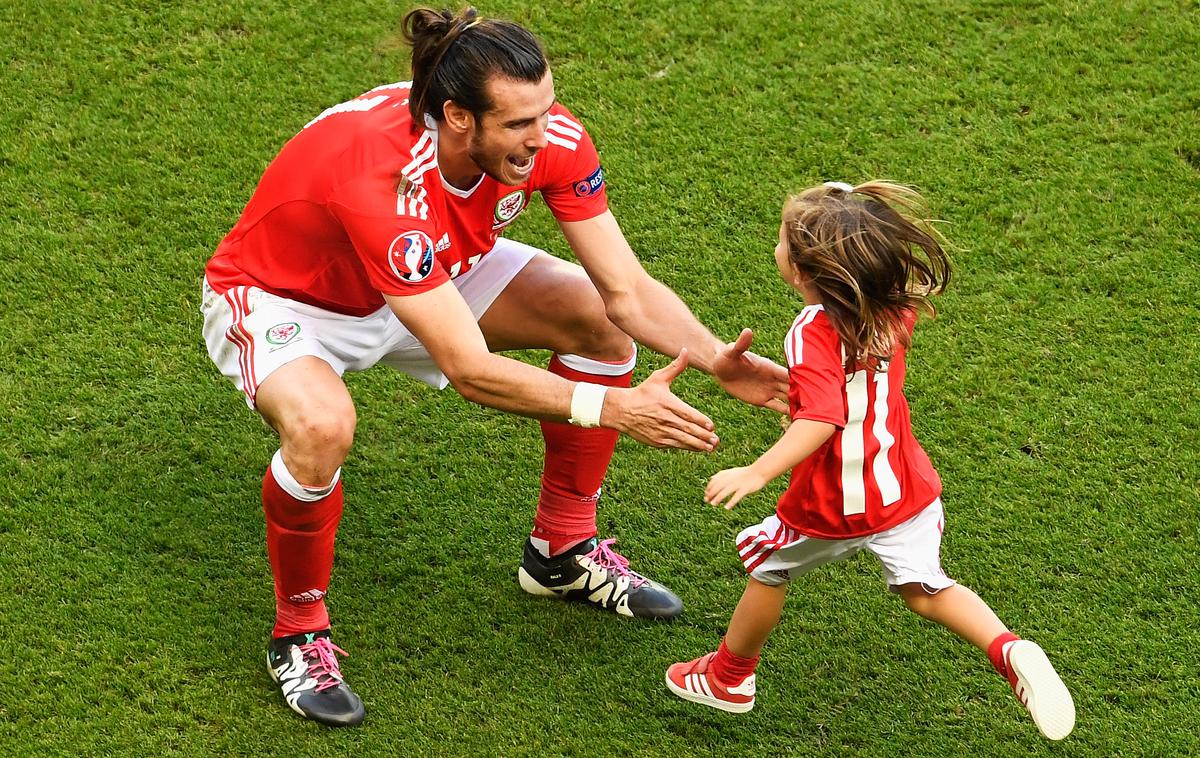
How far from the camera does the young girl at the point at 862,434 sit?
9.26ft

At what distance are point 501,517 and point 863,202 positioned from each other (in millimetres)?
1484

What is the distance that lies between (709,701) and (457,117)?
1512 millimetres

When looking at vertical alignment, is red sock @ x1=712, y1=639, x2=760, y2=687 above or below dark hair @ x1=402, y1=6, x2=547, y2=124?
below

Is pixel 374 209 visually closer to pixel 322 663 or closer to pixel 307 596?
pixel 307 596

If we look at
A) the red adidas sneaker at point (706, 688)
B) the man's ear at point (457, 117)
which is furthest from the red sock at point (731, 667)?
the man's ear at point (457, 117)

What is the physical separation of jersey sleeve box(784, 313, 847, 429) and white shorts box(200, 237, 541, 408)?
926 millimetres

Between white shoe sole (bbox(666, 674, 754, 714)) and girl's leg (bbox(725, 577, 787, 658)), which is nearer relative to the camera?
girl's leg (bbox(725, 577, 787, 658))

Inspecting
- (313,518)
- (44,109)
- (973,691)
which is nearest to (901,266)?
(973,691)

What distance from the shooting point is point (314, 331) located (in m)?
3.28

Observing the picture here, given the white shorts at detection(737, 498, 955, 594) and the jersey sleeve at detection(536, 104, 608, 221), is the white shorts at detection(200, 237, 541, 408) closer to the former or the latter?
the jersey sleeve at detection(536, 104, 608, 221)

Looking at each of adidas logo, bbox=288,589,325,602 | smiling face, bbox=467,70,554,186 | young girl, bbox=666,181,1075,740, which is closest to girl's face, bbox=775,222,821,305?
young girl, bbox=666,181,1075,740

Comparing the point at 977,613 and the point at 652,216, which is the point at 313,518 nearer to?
the point at 977,613

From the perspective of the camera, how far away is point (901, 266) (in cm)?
286

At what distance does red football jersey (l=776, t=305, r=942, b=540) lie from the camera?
284 cm
